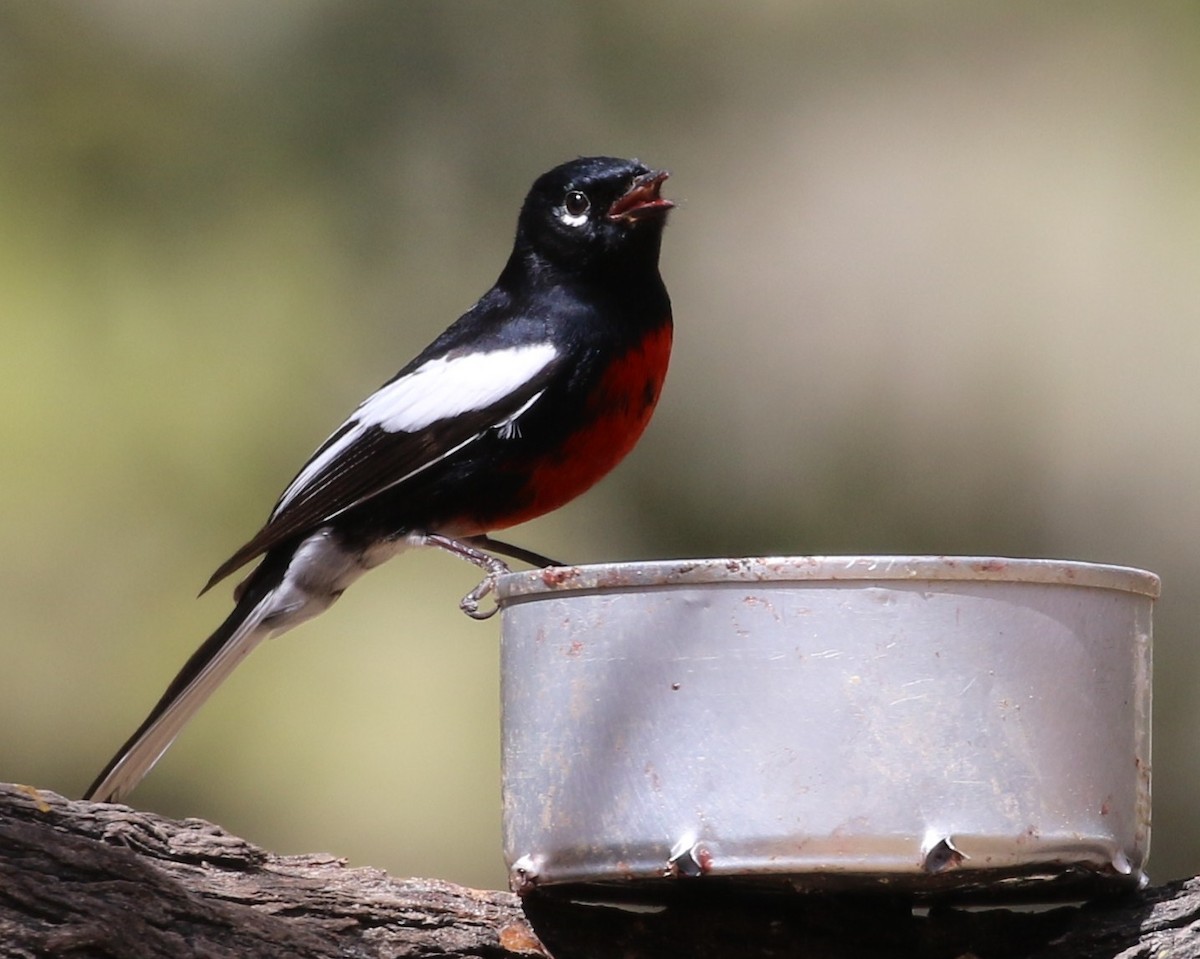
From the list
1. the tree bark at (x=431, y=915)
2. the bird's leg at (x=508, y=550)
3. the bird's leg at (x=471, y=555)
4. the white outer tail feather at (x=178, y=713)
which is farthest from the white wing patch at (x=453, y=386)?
the tree bark at (x=431, y=915)

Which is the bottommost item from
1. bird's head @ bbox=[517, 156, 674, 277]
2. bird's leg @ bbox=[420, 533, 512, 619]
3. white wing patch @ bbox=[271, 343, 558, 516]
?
bird's leg @ bbox=[420, 533, 512, 619]

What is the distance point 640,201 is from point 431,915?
1747 mm

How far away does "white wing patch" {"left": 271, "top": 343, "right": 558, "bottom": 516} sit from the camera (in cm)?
357

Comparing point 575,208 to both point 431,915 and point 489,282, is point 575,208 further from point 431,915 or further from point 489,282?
point 489,282

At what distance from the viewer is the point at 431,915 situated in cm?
268

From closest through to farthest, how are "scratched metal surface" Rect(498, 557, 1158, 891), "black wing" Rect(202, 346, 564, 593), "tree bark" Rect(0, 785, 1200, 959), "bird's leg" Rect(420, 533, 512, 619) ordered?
"scratched metal surface" Rect(498, 557, 1158, 891)
"tree bark" Rect(0, 785, 1200, 959)
"bird's leg" Rect(420, 533, 512, 619)
"black wing" Rect(202, 346, 564, 593)

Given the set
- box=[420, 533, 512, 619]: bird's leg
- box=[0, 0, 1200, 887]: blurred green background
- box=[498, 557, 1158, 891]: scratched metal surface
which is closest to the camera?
box=[498, 557, 1158, 891]: scratched metal surface

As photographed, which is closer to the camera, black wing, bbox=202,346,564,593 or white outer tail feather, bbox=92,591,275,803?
white outer tail feather, bbox=92,591,275,803

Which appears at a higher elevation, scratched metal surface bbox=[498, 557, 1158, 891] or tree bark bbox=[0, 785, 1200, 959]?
scratched metal surface bbox=[498, 557, 1158, 891]

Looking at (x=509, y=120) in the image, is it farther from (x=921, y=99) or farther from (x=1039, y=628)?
(x=1039, y=628)

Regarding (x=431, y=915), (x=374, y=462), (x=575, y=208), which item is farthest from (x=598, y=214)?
(x=431, y=915)

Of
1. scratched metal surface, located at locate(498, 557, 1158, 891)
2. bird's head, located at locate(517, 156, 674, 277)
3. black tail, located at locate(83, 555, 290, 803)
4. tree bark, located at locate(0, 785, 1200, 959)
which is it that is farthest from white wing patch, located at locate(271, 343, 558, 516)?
scratched metal surface, located at locate(498, 557, 1158, 891)

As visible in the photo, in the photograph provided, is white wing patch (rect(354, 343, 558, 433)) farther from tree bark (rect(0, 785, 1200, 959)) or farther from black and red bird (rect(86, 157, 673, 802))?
tree bark (rect(0, 785, 1200, 959))

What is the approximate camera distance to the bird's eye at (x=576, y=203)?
390 cm
